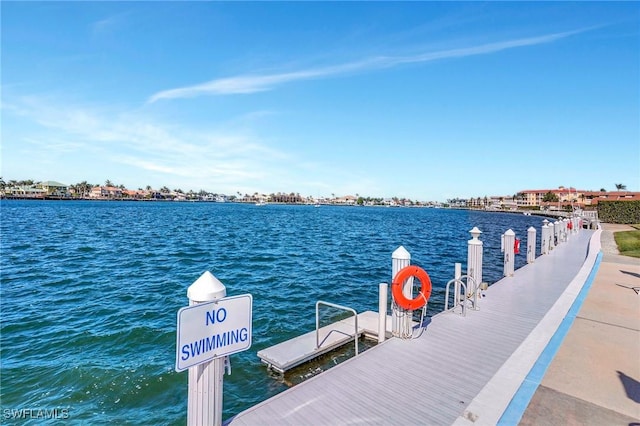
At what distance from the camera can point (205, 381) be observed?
2.57 meters

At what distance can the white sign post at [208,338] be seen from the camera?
236 cm

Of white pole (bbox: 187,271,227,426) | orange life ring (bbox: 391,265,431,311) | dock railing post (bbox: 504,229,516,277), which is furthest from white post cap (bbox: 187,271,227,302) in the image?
dock railing post (bbox: 504,229,516,277)

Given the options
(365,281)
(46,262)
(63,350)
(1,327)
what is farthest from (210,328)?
(46,262)

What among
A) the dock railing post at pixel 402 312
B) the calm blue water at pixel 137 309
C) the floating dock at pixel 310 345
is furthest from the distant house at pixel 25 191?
the dock railing post at pixel 402 312

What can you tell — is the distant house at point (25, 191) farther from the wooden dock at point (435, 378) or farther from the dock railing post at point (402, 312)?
the wooden dock at point (435, 378)

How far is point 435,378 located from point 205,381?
8.84 ft

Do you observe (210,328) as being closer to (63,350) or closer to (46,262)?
(63,350)

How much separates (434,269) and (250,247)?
11.1m

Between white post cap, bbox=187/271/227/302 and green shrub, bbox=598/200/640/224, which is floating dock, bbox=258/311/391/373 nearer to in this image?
white post cap, bbox=187/271/227/302

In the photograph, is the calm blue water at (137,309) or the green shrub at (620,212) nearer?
the calm blue water at (137,309)

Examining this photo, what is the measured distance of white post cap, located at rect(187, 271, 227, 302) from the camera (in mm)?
2459

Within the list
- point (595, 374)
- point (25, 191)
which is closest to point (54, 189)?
point (25, 191)

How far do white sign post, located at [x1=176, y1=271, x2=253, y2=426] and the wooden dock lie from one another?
605mm

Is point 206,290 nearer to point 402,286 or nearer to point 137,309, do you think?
point 402,286
